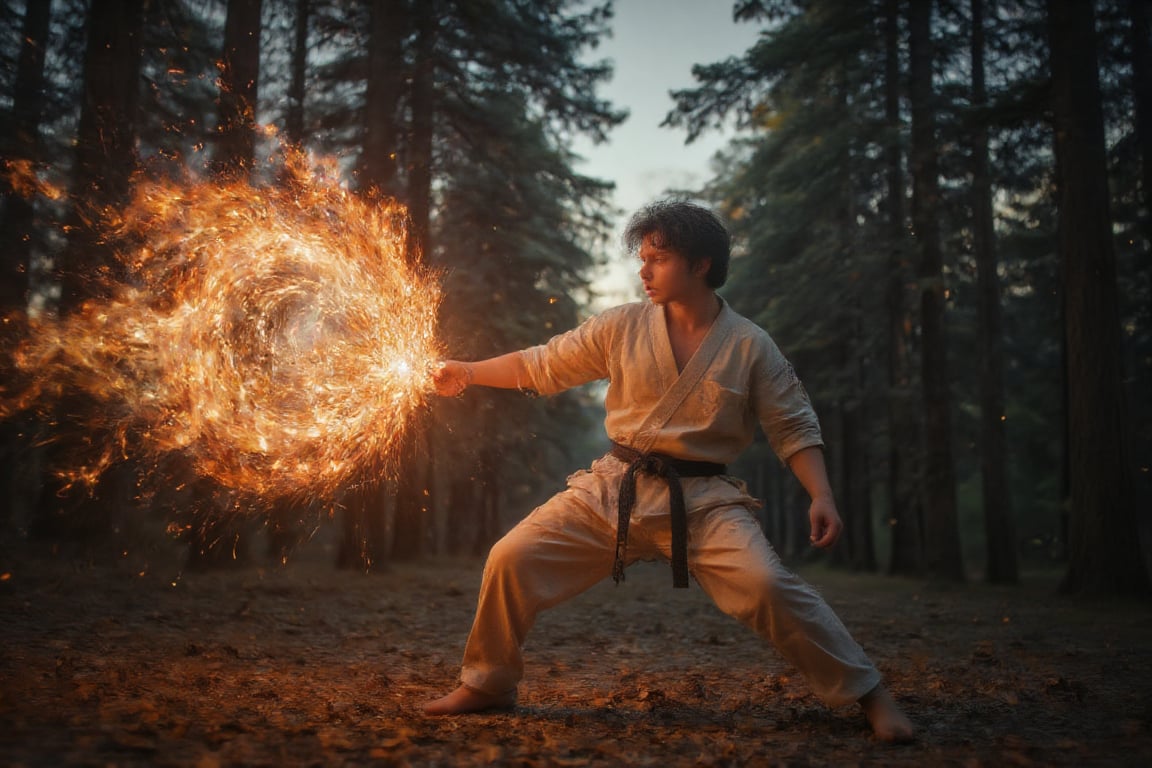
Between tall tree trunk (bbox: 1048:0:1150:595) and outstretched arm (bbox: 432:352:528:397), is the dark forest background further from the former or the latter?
outstretched arm (bbox: 432:352:528:397)

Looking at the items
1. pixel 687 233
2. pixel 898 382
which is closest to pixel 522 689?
pixel 687 233

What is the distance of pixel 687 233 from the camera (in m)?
4.65

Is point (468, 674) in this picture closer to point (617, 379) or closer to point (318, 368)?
point (617, 379)

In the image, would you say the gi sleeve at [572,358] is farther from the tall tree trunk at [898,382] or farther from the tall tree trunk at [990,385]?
the tall tree trunk at [898,382]

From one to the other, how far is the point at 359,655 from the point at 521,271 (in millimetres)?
12770

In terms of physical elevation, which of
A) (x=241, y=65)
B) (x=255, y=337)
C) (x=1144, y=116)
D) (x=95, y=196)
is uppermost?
(x=1144, y=116)

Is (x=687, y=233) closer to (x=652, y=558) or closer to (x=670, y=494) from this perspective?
(x=670, y=494)

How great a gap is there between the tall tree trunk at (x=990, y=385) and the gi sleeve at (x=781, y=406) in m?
13.4

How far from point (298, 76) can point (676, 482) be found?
542 inches

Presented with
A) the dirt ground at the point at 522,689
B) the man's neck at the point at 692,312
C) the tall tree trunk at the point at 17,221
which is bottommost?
the dirt ground at the point at 522,689

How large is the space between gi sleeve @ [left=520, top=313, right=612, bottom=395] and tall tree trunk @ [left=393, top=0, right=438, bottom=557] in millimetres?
6783

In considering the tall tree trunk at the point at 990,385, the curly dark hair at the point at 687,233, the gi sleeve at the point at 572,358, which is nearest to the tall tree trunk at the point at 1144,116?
the tall tree trunk at the point at 990,385

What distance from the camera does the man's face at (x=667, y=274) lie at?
4.63 meters

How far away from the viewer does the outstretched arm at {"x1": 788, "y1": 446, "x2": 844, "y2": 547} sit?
414 centimetres
